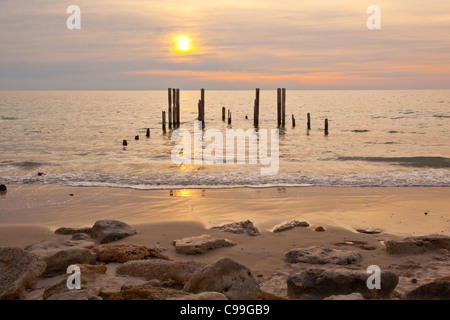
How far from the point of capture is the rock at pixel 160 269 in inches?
222

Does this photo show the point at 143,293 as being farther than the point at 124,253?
No

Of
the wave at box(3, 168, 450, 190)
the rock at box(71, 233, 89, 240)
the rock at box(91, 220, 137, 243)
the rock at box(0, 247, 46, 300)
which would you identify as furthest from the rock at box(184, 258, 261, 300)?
the wave at box(3, 168, 450, 190)

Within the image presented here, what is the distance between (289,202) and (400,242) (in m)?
4.14

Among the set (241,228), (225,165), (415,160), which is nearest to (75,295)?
(241,228)

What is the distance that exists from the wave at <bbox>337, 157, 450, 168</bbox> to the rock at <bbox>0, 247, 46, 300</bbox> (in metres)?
17.1

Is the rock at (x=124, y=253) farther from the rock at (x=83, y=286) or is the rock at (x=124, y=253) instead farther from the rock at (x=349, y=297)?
the rock at (x=349, y=297)

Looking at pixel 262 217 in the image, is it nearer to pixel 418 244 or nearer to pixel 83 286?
pixel 418 244

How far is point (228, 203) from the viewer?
1086 centimetres

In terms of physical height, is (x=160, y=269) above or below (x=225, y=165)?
below

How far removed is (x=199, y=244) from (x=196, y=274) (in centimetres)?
188

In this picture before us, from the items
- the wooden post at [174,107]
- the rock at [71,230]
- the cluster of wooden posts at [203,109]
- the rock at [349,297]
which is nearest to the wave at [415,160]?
the cluster of wooden posts at [203,109]

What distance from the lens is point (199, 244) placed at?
7039 millimetres
